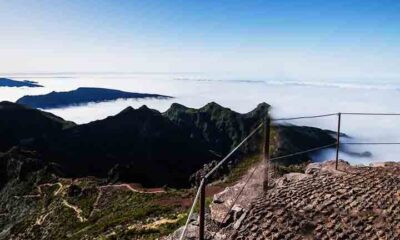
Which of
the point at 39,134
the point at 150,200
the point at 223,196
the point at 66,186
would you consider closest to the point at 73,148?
the point at 39,134

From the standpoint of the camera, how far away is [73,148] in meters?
176

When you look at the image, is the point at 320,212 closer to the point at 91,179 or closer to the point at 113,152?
the point at 91,179

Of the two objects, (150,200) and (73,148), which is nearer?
(150,200)

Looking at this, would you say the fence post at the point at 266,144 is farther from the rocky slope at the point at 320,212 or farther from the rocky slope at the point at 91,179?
the rocky slope at the point at 91,179

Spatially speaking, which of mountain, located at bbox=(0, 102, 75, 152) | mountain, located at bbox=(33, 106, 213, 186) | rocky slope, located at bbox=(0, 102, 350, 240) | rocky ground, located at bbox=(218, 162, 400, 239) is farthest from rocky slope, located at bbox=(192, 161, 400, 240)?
mountain, located at bbox=(0, 102, 75, 152)

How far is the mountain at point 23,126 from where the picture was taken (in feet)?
592

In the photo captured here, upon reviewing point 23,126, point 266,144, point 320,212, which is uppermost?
point 266,144

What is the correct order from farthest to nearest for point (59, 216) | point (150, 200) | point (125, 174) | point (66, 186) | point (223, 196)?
point (125, 174), point (66, 186), point (59, 216), point (150, 200), point (223, 196)

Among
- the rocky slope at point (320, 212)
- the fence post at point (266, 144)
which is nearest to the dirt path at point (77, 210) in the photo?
the fence post at point (266, 144)

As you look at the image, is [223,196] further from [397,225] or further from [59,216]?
[59,216]

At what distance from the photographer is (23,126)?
188m

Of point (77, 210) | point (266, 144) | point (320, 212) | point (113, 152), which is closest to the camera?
point (320, 212)

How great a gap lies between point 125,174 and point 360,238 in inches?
4014

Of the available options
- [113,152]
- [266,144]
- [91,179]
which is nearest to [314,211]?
[266,144]
